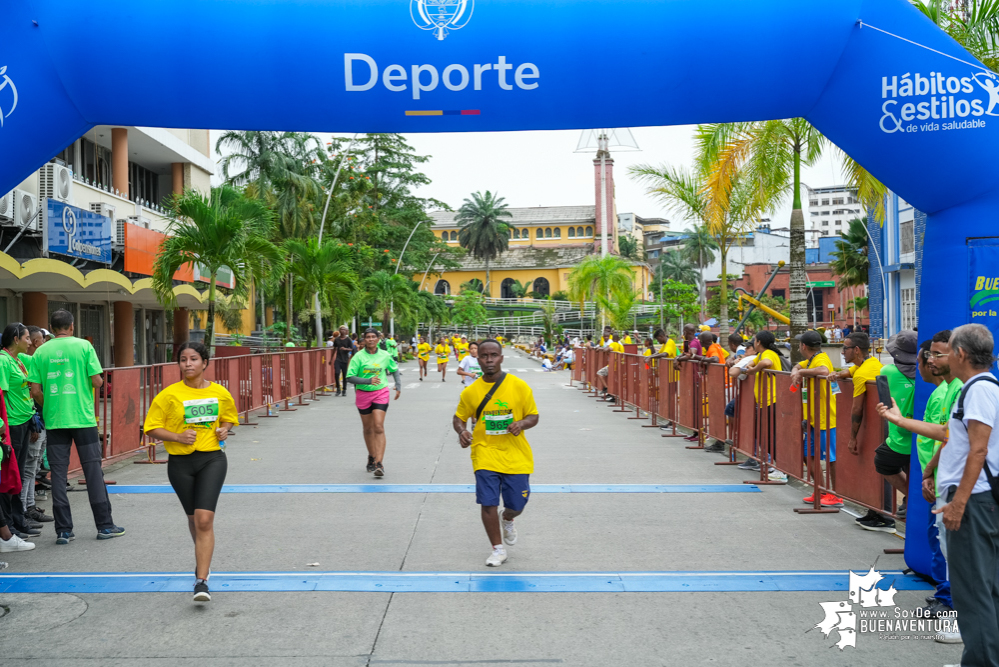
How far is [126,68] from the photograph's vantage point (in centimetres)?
592

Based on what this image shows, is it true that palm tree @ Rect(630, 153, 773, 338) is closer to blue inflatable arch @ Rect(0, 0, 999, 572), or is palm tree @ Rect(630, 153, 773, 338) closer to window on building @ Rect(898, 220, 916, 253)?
blue inflatable arch @ Rect(0, 0, 999, 572)

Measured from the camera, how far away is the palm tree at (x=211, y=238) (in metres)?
17.3

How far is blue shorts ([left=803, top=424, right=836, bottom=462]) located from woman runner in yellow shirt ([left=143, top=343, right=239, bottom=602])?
5481 mm

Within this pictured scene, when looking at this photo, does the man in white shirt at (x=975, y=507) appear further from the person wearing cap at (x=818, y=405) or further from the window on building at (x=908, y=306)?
the window on building at (x=908, y=306)

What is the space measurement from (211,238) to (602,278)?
1173 inches

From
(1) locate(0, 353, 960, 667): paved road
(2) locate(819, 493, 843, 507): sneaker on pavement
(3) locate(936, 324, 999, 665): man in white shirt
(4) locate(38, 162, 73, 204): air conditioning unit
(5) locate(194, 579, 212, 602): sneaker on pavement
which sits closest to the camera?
(3) locate(936, 324, 999, 665): man in white shirt

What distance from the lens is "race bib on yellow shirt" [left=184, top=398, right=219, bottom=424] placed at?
5.71m

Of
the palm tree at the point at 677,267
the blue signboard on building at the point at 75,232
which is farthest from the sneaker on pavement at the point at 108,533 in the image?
the palm tree at the point at 677,267

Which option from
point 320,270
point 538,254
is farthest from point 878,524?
point 538,254

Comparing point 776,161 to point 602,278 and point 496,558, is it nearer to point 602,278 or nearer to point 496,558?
point 496,558

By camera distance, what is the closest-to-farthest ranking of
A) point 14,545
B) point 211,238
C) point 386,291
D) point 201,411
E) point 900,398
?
1. point 201,411
2. point 900,398
3. point 14,545
4. point 211,238
5. point 386,291

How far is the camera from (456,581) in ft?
19.9

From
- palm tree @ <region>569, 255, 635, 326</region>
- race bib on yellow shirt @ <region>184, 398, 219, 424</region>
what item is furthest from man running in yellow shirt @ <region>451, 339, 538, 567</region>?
palm tree @ <region>569, 255, 635, 326</region>

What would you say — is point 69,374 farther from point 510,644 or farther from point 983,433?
point 983,433
